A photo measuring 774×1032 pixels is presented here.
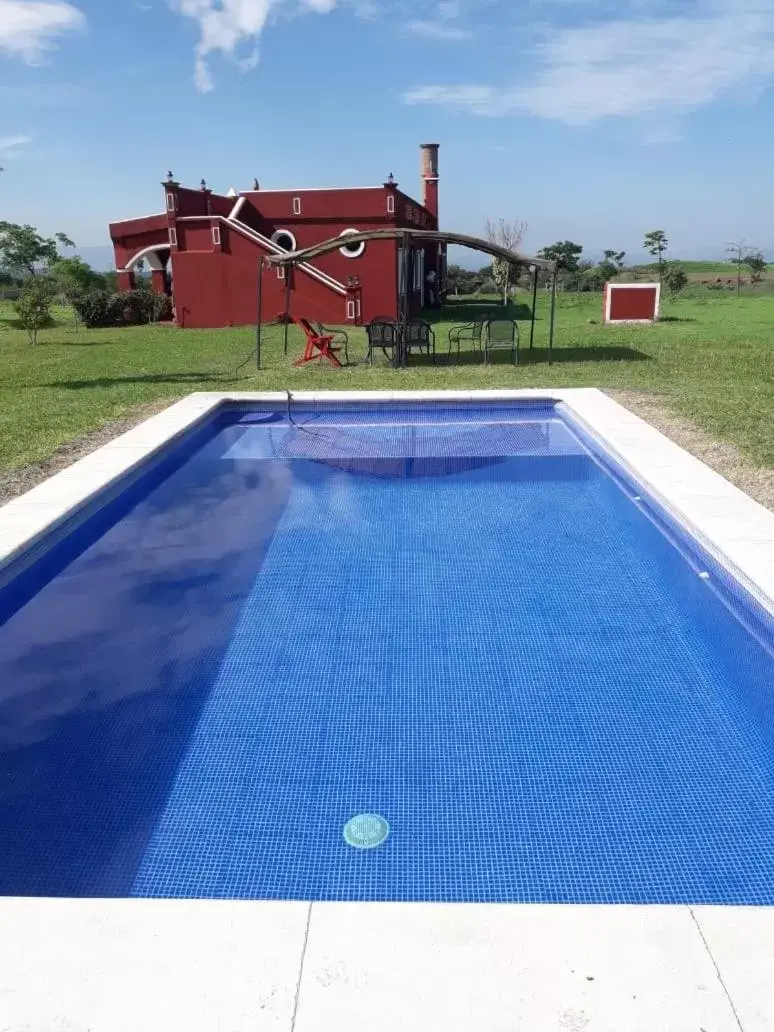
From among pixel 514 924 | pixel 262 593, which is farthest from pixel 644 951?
pixel 262 593

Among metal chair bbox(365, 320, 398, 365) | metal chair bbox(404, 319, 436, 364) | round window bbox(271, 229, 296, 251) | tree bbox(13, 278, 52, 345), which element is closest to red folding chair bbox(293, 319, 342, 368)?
metal chair bbox(365, 320, 398, 365)

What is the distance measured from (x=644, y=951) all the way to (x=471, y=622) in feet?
8.72

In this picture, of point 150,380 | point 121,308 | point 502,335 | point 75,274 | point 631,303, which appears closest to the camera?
point 150,380

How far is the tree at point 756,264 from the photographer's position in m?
42.9

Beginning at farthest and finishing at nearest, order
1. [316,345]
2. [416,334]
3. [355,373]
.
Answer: [316,345] < [416,334] < [355,373]

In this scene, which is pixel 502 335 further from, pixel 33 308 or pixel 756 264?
pixel 756 264

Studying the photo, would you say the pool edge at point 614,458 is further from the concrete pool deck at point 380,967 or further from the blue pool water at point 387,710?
the concrete pool deck at point 380,967

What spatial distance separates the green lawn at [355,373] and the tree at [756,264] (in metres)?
25.7

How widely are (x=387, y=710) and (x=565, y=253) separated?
49.8m

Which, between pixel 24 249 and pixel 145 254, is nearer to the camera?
pixel 145 254

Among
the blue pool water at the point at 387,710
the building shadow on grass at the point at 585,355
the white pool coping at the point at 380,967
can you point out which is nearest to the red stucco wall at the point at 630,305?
the building shadow on grass at the point at 585,355

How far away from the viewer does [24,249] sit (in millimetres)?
51125

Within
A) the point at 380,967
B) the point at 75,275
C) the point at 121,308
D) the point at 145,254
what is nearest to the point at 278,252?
the point at 121,308

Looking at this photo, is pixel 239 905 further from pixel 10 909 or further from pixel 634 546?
pixel 634 546
